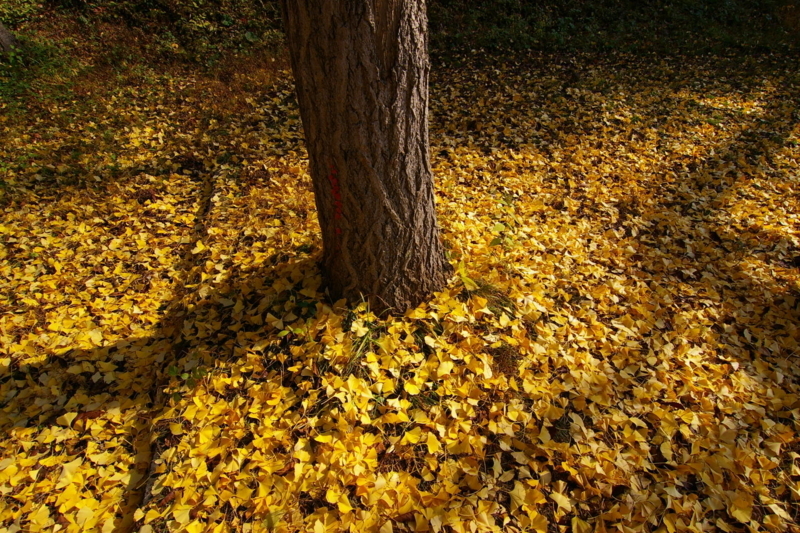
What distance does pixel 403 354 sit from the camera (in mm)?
2236

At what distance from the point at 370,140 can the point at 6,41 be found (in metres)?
7.50

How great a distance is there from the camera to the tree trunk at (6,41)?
5.84 m

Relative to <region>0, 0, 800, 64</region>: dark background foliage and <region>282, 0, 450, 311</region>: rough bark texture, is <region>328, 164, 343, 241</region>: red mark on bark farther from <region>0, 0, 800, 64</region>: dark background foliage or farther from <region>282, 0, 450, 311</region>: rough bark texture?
<region>0, 0, 800, 64</region>: dark background foliage

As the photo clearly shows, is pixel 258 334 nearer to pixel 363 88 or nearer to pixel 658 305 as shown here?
pixel 363 88

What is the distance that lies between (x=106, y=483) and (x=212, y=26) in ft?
25.6

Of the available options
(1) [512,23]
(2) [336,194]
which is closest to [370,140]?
(2) [336,194]

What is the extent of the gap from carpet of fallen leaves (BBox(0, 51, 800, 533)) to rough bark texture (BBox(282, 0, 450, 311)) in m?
0.27

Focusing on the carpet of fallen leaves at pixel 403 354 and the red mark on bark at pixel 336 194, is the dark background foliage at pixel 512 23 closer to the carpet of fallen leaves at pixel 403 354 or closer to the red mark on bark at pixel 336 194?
the carpet of fallen leaves at pixel 403 354

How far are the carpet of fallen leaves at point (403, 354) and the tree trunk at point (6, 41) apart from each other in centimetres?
271

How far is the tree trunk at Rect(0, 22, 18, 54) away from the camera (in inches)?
230

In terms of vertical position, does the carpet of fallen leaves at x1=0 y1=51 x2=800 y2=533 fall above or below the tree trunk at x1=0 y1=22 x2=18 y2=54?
below

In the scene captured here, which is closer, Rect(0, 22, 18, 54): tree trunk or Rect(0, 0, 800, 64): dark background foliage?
Rect(0, 22, 18, 54): tree trunk

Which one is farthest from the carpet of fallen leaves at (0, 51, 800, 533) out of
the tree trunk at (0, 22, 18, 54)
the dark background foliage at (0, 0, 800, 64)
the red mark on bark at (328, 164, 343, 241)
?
the dark background foliage at (0, 0, 800, 64)

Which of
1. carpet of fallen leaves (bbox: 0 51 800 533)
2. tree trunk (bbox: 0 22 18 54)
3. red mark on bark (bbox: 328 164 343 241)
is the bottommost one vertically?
carpet of fallen leaves (bbox: 0 51 800 533)
